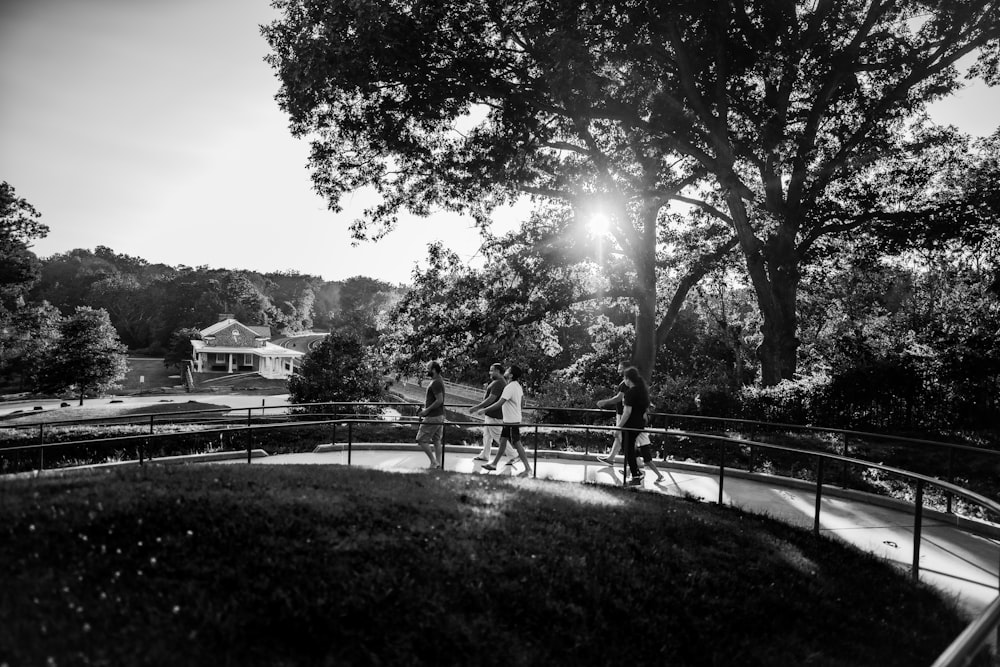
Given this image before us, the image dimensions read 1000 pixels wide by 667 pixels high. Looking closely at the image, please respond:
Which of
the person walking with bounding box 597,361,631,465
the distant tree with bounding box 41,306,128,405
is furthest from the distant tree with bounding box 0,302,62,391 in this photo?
the person walking with bounding box 597,361,631,465

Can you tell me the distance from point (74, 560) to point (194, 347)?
71.8 metres

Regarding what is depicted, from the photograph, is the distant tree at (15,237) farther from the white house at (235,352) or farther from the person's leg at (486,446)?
the person's leg at (486,446)

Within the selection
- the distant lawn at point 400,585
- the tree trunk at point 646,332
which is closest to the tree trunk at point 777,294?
the tree trunk at point 646,332

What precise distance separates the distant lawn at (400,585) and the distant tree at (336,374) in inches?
854

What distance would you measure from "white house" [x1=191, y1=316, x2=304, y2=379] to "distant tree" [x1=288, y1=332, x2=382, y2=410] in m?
42.9

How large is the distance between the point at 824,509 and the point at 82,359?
1960 inches

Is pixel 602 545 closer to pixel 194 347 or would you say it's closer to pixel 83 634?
pixel 83 634

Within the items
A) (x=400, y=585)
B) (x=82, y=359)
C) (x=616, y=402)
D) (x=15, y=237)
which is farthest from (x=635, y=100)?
(x=15, y=237)

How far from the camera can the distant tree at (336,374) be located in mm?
27578

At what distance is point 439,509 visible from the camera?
573 centimetres

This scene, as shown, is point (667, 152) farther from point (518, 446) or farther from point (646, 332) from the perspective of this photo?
point (518, 446)

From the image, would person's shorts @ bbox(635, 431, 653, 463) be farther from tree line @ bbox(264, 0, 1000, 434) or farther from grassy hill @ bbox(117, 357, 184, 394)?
grassy hill @ bbox(117, 357, 184, 394)

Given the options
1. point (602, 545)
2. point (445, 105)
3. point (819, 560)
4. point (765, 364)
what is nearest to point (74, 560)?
point (602, 545)

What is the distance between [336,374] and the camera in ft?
90.7
